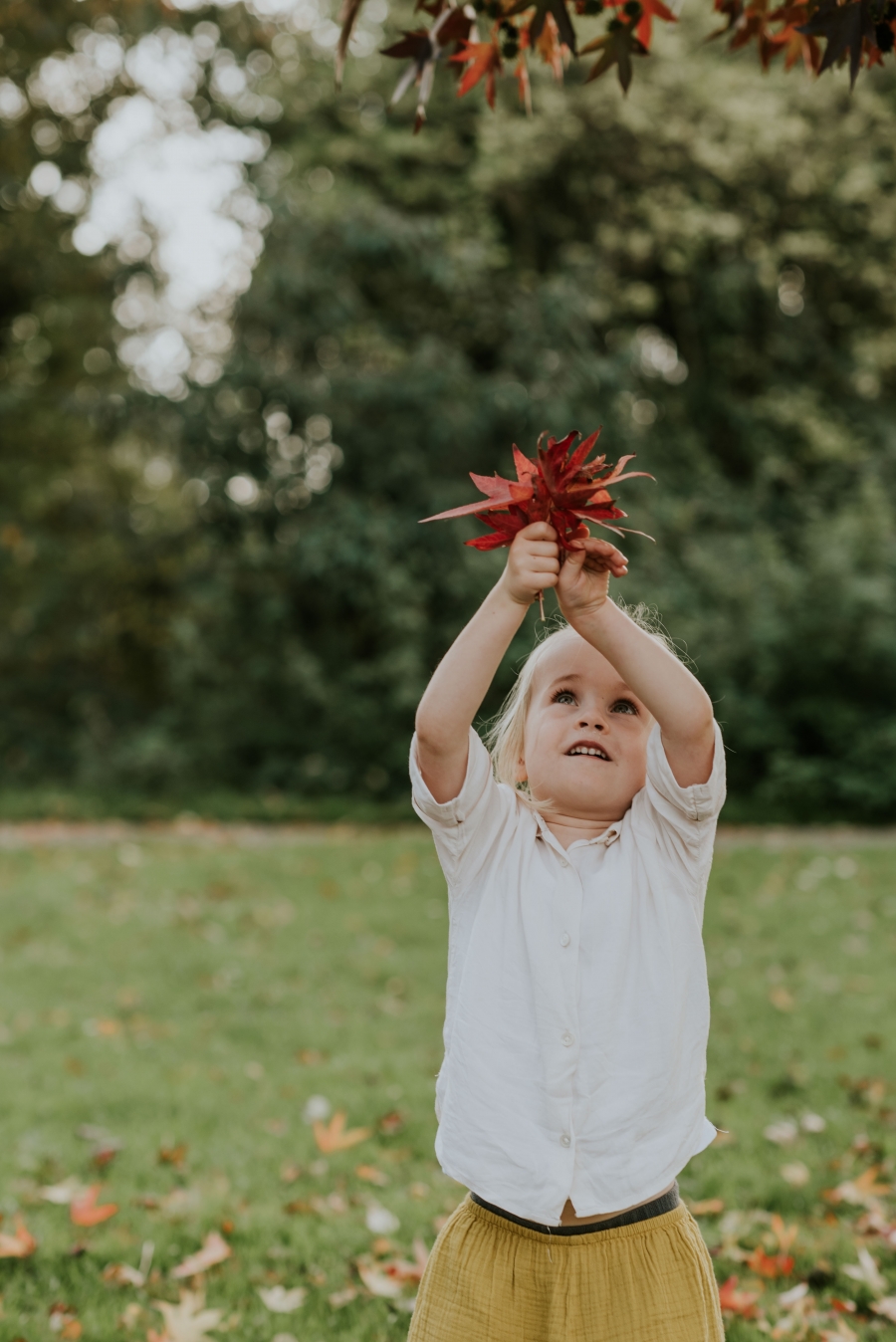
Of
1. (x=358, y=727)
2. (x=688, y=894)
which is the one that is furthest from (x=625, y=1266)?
(x=358, y=727)

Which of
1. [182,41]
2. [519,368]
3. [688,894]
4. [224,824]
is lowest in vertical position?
[224,824]

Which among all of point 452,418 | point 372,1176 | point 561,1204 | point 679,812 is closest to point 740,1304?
point 372,1176

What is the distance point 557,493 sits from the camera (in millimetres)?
1562

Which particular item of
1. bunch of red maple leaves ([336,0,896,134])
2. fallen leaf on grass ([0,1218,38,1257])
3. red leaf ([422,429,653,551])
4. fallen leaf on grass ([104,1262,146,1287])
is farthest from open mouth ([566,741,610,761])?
fallen leaf on grass ([0,1218,38,1257])

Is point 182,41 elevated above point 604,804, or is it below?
above

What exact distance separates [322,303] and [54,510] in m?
4.83

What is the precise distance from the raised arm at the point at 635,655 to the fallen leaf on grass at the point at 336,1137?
7.85 ft

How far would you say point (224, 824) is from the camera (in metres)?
10.6

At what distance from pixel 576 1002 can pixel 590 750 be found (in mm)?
366

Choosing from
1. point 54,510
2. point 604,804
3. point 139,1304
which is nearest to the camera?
point 604,804

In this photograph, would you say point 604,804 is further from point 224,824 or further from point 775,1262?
point 224,824

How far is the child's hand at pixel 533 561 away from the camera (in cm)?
154

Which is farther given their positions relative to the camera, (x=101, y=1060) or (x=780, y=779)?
(x=780, y=779)

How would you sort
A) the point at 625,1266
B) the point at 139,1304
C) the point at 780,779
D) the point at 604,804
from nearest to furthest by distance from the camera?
the point at 625,1266 → the point at 604,804 → the point at 139,1304 → the point at 780,779
